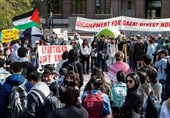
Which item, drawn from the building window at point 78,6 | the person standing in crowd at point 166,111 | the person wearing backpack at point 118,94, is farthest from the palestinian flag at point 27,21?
the building window at point 78,6

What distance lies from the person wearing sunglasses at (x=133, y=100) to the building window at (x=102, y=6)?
1818 inches

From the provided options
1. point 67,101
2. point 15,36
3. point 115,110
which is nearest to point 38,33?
point 15,36

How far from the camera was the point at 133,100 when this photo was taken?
21.7 ft

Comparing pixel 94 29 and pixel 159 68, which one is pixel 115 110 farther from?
pixel 94 29

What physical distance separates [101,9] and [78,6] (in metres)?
2.73

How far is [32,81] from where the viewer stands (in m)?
7.15

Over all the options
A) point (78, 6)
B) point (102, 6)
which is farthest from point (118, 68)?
point (78, 6)

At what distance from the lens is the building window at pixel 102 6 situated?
173 ft

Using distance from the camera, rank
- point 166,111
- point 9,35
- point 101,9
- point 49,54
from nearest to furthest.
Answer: point 166,111 → point 49,54 → point 9,35 → point 101,9

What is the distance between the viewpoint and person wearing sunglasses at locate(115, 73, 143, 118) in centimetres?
660

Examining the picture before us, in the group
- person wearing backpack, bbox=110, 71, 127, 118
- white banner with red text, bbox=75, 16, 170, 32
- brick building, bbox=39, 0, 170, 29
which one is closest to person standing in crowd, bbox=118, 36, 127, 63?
white banner with red text, bbox=75, 16, 170, 32

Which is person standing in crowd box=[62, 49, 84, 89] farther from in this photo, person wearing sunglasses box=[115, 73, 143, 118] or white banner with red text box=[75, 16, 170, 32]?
white banner with red text box=[75, 16, 170, 32]

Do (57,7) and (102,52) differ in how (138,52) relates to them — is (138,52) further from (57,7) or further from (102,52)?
(57,7)

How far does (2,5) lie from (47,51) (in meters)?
12.2
